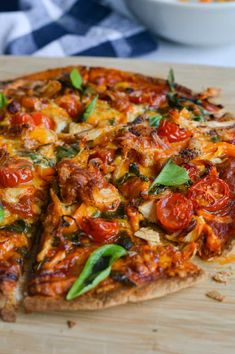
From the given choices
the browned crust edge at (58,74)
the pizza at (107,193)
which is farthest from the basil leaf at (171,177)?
the browned crust edge at (58,74)

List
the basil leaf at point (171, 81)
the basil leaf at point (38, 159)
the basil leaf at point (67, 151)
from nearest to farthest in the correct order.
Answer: the basil leaf at point (38, 159)
the basil leaf at point (67, 151)
the basil leaf at point (171, 81)

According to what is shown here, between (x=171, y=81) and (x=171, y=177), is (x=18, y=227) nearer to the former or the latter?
(x=171, y=177)

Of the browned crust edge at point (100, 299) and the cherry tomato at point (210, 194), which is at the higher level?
the cherry tomato at point (210, 194)

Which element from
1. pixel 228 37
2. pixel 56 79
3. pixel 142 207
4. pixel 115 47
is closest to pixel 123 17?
Result: pixel 115 47

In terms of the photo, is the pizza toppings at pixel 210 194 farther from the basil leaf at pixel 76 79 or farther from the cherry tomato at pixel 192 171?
the basil leaf at pixel 76 79

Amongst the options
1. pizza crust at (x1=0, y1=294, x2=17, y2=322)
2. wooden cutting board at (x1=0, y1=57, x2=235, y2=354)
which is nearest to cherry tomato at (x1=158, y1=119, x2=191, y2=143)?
wooden cutting board at (x1=0, y1=57, x2=235, y2=354)

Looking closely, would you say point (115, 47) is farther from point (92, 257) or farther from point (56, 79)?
point (92, 257)

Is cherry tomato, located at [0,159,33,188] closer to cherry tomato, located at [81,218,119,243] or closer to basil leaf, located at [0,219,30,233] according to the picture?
basil leaf, located at [0,219,30,233]
